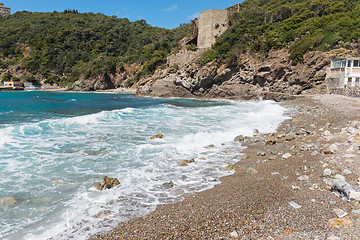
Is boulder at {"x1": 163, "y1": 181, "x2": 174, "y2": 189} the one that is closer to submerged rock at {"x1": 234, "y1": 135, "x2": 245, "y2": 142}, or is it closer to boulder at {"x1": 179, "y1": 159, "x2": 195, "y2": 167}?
boulder at {"x1": 179, "y1": 159, "x2": 195, "y2": 167}

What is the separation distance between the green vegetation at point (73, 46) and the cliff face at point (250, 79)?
2854cm

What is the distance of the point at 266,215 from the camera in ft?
12.0

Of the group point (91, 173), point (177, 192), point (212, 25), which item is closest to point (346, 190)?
point (177, 192)

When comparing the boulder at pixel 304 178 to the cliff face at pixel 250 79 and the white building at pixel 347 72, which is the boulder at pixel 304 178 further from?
the cliff face at pixel 250 79

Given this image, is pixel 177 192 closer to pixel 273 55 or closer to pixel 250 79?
pixel 250 79

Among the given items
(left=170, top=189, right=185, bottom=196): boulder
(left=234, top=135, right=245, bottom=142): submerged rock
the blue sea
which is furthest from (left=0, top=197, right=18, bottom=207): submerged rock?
(left=234, top=135, right=245, bottom=142): submerged rock

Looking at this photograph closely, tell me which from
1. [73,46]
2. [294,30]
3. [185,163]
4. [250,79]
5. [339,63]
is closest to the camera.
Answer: [185,163]

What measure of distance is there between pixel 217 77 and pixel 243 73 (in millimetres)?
4497

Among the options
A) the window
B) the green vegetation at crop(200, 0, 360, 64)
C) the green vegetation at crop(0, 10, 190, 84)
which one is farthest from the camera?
the green vegetation at crop(0, 10, 190, 84)

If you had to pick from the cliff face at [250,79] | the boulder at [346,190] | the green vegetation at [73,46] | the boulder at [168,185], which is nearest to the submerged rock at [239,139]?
the boulder at [168,185]

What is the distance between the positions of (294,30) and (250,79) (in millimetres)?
10327

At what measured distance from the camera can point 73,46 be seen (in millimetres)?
88812

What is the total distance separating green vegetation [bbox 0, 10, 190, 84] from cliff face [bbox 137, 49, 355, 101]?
28541 mm

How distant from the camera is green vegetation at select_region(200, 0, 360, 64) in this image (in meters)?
28.1
